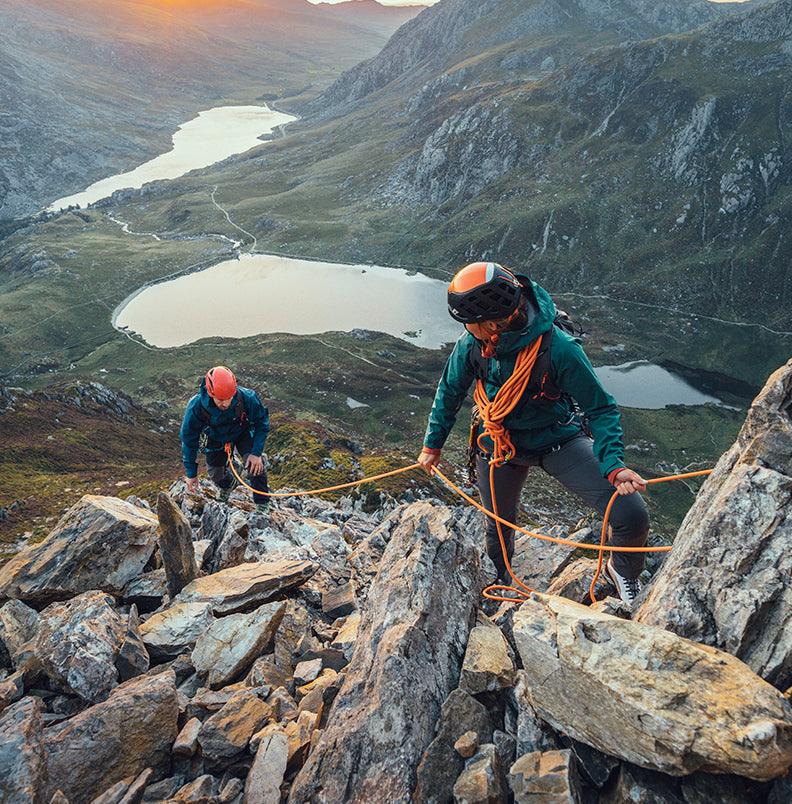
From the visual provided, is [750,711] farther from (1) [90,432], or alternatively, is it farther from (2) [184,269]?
(2) [184,269]

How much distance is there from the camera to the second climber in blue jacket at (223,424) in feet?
42.8

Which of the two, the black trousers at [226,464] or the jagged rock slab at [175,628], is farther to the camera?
the black trousers at [226,464]

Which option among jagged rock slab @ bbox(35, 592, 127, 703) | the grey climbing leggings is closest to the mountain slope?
the grey climbing leggings

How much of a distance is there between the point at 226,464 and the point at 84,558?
5676mm

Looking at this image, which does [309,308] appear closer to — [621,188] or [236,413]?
[621,188]

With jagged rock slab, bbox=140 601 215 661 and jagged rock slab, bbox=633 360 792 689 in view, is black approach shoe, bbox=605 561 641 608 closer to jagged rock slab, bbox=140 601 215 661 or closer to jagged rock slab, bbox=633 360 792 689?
jagged rock slab, bbox=633 360 792 689

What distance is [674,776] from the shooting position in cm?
505

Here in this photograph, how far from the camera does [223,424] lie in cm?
1416

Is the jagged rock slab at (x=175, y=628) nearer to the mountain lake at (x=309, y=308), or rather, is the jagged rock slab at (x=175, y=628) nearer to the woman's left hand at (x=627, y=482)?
Answer: the woman's left hand at (x=627, y=482)

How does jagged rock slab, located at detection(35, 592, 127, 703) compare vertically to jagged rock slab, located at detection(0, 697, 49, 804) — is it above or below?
below

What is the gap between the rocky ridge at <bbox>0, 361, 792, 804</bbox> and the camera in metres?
5.18

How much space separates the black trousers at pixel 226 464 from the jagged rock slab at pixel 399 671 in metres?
7.08

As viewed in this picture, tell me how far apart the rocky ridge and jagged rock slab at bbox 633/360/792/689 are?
0.08 ft

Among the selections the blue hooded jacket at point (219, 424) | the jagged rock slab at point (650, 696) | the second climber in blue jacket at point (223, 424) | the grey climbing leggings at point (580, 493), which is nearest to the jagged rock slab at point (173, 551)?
the blue hooded jacket at point (219, 424)
